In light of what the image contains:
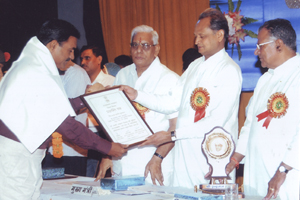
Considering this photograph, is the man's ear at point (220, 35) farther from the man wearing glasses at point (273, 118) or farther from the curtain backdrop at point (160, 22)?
the curtain backdrop at point (160, 22)

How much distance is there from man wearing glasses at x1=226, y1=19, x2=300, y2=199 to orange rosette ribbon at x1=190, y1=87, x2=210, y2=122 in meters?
0.33

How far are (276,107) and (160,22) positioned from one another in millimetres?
3834

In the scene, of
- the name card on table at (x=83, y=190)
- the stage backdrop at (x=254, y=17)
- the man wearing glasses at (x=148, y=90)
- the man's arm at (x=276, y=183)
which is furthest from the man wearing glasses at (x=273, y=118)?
the stage backdrop at (x=254, y=17)

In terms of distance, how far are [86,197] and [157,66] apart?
1539 millimetres

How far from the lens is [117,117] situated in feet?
10.2

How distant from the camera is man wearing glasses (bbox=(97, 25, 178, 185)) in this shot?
3451 mm

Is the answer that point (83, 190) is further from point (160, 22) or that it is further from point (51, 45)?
point (160, 22)

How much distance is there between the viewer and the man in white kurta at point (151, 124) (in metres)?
3.45

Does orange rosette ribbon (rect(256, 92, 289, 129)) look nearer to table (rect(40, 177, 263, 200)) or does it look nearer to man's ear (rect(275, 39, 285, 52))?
man's ear (rect(275, 39, 285, 52))

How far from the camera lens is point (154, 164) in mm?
3240

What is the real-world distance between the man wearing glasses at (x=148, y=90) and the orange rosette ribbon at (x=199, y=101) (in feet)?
1.48

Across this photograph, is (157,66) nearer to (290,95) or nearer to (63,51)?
(63,51)

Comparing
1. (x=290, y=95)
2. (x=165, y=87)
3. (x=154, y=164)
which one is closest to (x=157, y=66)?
(x=165, y=87)

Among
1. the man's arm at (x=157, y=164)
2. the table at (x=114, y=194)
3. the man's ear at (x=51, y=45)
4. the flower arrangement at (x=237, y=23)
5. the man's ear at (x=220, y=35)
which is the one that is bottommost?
the table at (x=114, y=194)
